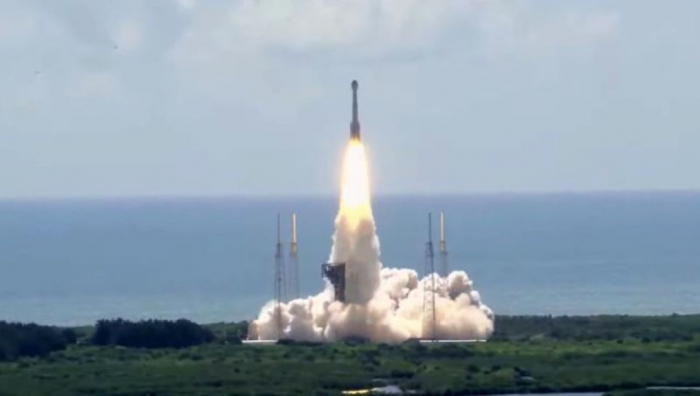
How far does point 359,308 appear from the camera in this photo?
10531 centimetres

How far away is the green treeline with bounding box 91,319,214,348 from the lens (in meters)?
105

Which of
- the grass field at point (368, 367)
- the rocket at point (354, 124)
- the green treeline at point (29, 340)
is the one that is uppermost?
the rocket at point (354, 124)

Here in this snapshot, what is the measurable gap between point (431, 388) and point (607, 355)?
14542 mm

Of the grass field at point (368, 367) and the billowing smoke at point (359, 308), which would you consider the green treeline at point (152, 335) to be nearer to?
the grass field at point (368, 367)

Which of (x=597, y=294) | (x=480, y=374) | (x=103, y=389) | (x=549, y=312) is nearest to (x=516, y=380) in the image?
(x=480, y=374)

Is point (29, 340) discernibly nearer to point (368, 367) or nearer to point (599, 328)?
point (368, 367)

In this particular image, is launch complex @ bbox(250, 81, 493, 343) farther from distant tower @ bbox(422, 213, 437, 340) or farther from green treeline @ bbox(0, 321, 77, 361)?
green treeline @ bbox(0, 321, 77, 361)

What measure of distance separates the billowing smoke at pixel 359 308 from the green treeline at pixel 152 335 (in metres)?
3.68

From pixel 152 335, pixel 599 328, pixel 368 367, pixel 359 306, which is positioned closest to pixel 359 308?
pixel 359 306

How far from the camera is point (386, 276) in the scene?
111562mm

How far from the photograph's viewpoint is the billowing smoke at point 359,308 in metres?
105

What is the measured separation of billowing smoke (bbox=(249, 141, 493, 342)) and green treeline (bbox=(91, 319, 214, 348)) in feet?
12.1

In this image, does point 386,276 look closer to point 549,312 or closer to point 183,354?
point 183,354

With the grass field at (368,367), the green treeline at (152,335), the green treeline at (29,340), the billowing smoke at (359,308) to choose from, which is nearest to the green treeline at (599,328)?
the grass field at (368,367)
